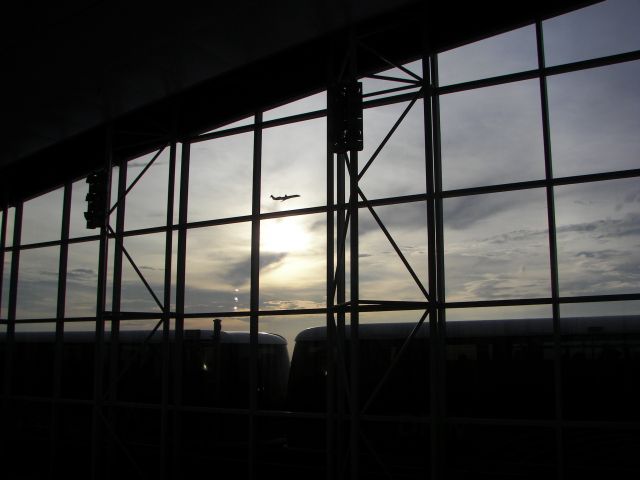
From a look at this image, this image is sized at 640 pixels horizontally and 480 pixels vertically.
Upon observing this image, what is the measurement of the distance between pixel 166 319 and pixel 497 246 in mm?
6598

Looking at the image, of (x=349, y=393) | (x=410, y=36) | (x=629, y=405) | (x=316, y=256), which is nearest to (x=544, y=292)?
(x=629, y=405)

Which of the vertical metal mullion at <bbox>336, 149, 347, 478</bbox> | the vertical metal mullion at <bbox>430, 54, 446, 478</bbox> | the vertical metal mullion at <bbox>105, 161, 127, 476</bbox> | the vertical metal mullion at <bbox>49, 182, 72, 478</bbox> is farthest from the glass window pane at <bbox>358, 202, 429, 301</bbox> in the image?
the vertical metal mullion at <bbox>49, 182, 72, 478</bbox>

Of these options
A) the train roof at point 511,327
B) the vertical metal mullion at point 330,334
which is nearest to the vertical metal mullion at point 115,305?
the vertical metal mullion at point 330,334

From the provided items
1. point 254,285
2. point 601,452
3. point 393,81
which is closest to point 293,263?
point 254,285

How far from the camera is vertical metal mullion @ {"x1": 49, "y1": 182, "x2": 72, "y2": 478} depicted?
48.6ft

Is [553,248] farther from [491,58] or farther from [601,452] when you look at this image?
[491,58]

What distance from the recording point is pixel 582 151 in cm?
948

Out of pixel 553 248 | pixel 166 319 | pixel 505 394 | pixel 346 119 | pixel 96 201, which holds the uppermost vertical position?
pixel 346 119

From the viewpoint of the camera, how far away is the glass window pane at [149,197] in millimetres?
13734

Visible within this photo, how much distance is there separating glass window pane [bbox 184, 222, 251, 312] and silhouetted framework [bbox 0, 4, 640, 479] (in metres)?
0.16

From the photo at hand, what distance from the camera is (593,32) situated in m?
9.73

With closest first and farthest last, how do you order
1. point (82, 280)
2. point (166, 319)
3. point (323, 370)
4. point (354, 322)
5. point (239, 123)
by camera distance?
point (354, 322), point (323, 370), point (166, 319), point (239, 123), point (82, 280)

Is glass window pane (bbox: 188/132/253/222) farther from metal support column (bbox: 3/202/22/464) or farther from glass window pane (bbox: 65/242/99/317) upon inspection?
metal support column (bbox: 3/202/22/464)

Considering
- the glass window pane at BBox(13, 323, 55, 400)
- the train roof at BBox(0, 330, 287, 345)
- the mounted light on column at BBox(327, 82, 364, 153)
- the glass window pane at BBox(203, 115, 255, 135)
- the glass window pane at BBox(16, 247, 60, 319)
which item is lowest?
the glass window pane at BBox(13, 323, 55, 400)
